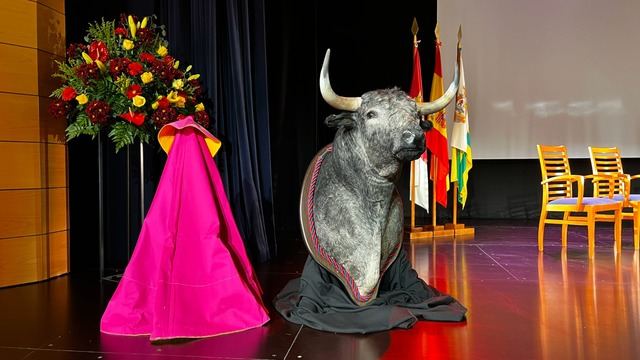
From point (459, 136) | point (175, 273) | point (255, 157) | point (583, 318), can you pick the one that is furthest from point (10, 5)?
point (459, 136)

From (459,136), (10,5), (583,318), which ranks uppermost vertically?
(10,5)


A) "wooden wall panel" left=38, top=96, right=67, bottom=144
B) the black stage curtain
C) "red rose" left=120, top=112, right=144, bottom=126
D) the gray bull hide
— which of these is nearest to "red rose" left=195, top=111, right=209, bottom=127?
"red rose" left=120, top=112, right=144, bottom=126

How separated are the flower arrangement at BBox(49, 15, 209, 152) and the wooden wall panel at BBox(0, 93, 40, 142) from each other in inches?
7.9

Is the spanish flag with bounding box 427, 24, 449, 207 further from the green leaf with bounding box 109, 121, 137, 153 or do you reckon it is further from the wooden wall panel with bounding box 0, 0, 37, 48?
the wooden wall panel with bounding box 0, 0, 37, 48

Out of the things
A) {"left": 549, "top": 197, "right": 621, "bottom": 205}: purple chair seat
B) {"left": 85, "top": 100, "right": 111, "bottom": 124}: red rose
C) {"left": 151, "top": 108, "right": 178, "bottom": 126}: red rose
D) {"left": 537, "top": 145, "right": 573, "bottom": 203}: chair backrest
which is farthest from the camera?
{"left": 537, "top": 145, "right": 573, "bottom": 203}: chair backrest

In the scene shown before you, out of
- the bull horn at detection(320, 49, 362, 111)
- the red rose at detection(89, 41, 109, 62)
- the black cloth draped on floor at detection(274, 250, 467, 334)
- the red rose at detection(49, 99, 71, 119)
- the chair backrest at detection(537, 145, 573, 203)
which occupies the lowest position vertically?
the black cloth draped on floor at detection(274, 250, 467, 334)

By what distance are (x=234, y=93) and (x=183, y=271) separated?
89.5 inches

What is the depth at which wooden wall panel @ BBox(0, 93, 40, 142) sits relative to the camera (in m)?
3.56

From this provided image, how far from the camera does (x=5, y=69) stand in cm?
356

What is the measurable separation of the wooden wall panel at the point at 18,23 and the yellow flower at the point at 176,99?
1.02 meters

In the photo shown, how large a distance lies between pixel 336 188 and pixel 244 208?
79.1 inches

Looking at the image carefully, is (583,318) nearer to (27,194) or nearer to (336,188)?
(336,188)

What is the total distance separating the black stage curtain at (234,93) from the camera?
430 cm

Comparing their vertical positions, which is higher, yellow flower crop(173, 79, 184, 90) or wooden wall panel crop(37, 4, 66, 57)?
wooden wall panel crop(37, 4, 66, 57)
